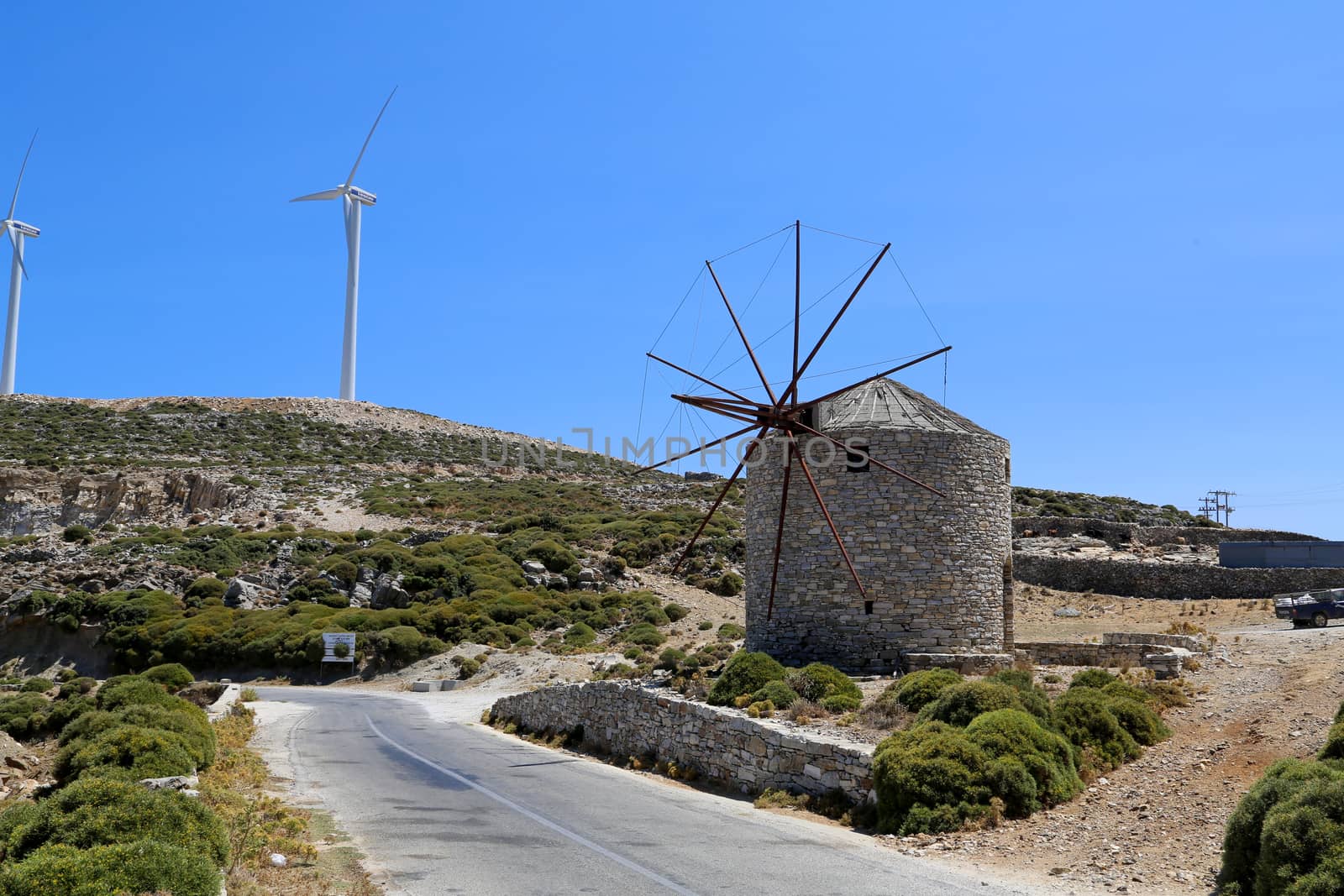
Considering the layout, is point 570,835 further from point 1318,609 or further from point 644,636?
point 644,636

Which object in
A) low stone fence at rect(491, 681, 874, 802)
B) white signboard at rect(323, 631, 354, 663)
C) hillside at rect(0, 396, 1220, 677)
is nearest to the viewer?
low stone fence at rect(491, 681, 874, 802)

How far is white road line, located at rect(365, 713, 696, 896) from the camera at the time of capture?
30.2 ft

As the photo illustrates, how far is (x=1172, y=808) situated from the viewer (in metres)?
10.9

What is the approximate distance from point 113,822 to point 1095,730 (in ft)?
36.3

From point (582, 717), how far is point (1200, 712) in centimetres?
1182

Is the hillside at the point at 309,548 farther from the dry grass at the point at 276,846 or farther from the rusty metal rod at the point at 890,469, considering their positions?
the dry grass at the point at 276,846

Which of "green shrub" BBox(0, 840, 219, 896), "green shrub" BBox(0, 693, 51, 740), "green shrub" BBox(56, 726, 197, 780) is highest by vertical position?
"green shrub" BBox(0, 840, 219, 896)

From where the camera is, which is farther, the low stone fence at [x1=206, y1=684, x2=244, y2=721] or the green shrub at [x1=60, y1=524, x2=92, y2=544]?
the green shrub at [x1=60, y1=524, x2=92, y2=544]

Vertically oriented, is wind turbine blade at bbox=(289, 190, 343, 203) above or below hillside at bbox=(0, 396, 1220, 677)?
above

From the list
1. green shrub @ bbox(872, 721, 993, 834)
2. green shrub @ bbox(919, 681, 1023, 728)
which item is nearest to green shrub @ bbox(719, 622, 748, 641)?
green shrub @ bbox(919, 681, 1023, 728)

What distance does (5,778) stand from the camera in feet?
57.3

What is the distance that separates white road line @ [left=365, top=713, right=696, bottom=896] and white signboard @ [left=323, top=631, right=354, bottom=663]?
70.7 feet

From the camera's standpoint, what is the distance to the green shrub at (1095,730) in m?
12.7

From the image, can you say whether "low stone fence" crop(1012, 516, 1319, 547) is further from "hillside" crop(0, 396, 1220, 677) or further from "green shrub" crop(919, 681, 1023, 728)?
"green shrub" crop(919, 681, 1023, 728)
